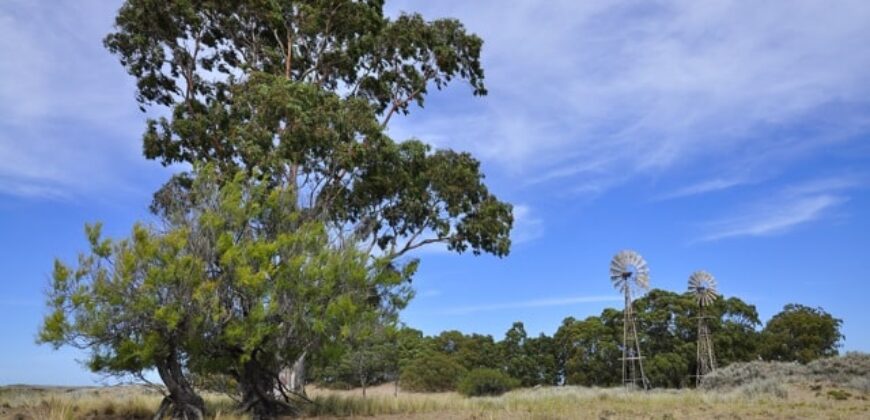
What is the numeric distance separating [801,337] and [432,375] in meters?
27.0

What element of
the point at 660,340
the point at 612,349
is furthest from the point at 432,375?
the point at 660,340

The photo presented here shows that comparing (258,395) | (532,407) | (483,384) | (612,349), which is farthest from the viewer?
(612,349)

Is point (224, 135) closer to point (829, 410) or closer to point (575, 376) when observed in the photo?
point (829, 410)

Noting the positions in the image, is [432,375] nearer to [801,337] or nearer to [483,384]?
[483,384]

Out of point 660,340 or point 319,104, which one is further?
point 660,340

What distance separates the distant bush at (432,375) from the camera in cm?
4694

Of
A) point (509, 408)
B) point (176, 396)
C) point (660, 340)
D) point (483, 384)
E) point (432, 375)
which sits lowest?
point (509, 408)

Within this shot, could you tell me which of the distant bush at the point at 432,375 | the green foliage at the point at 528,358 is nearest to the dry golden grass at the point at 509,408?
the distant bush at the point at 432,375

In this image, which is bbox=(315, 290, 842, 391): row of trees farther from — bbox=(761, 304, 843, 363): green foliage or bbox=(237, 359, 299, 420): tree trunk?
bbox=(237, 359, 299, 420): tree trunk

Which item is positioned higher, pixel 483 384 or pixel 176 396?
pixel 483 384

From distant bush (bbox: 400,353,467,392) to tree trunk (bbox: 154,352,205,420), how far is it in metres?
32.9

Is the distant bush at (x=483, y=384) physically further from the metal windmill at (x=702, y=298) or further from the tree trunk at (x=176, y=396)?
the tree trunk at (x=176, y=396)

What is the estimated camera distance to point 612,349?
46.7 m

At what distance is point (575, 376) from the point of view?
1858 inches
